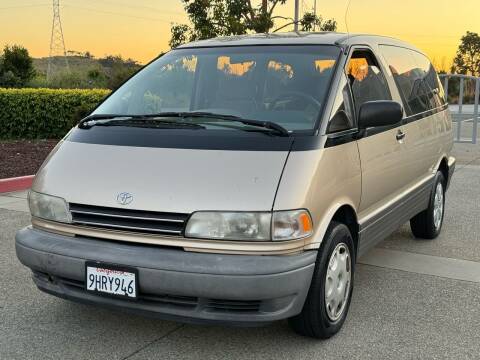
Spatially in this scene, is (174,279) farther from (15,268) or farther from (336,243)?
(15,268)

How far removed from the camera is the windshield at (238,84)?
3646 mm

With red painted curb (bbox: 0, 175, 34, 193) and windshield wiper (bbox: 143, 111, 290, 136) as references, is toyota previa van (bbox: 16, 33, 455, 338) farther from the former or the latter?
red painted curb (bbox: 0, 175, 34, 193)

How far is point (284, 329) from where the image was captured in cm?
355

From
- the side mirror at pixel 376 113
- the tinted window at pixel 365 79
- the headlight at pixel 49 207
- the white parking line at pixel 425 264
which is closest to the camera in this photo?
the headlight at pixel 49 207

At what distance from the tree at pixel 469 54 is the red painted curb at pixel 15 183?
203 feet

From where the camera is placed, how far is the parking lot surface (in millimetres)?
3289

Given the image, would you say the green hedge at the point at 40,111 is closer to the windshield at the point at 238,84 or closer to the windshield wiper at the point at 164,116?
the windshield at the point at 238,84

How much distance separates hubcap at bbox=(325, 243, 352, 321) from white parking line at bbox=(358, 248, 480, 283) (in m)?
1.40

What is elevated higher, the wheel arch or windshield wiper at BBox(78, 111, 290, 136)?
windshield wiper at BBox(78, 111, 290, 136)

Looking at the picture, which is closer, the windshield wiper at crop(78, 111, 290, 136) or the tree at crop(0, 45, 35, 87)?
the windshield wiper at crop(78, 111, 290, 136)

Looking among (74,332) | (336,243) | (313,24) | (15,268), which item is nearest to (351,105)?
(336,243)

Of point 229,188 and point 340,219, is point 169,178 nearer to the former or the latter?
point 229,188

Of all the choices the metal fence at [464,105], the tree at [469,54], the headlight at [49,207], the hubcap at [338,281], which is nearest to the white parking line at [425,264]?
the hubcap at [338,281]

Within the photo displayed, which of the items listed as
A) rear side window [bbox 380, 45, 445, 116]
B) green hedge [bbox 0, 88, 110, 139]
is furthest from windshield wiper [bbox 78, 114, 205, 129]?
green hedge [bbox 0, 88, 110, 139]
